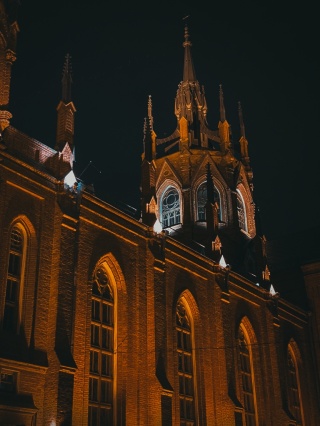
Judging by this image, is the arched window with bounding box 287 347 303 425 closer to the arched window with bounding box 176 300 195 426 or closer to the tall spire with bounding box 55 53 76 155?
the arched window with bounding box 176 300 195 426

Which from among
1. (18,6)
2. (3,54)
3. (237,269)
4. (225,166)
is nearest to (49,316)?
(3,54)

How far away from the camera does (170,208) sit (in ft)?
149

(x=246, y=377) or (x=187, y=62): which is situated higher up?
(x=187, y=62)

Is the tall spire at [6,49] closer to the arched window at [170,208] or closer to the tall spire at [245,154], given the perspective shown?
the arched window at [170,208]

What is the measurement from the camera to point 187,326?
3031 cm

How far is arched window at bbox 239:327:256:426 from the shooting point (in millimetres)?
33000

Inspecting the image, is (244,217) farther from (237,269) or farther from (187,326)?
(187,326)

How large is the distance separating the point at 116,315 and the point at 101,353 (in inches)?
79.6

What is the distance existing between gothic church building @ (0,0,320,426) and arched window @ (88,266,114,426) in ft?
0.20

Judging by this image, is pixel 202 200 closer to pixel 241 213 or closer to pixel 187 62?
pixel 241 213

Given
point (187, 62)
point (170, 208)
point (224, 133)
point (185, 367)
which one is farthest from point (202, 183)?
point (185, 367)

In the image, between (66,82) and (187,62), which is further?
(187,62)

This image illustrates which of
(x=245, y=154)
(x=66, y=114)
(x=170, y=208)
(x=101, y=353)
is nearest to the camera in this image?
(x=101, y=353)

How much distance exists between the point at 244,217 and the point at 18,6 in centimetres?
2674
